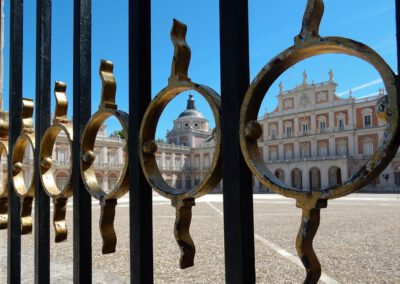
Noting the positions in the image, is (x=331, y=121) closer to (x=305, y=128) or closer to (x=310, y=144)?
(x=305, y=128)

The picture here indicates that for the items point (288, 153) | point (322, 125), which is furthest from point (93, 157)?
point (288, 153)

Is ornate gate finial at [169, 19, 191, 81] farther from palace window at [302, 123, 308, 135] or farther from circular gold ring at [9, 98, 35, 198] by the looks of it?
palace window at [302, 123, 308, 135]

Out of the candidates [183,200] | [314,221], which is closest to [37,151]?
[183,200]

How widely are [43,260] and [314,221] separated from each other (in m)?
0.84

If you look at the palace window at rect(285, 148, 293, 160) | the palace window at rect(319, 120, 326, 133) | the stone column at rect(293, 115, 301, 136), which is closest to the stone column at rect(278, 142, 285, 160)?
the palace window at rect(285, 148, 293, 160)

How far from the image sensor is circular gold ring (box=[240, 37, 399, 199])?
17.4 inches

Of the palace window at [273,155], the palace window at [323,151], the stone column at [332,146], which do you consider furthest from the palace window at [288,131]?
the stone column at [332,146]

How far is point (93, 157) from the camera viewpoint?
2.92 feet

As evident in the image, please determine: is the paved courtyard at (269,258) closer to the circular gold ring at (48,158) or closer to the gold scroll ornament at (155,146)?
the circular gold ring at (48,158)

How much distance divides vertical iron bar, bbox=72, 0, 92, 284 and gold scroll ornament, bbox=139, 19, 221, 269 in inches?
10.3

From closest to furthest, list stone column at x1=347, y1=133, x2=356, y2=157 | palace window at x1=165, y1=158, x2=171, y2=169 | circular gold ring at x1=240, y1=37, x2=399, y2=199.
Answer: circular gold ring at x1=240, y1=37, x2=399, y2=199, stone column at x1=347, y1=133, x2=356, y2=157, palace window at x1=165, y1=158, x2=171, y2=169

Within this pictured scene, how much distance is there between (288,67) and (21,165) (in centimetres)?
103

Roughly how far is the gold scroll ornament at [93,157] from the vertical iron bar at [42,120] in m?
0.26

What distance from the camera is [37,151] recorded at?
1.09 metres
